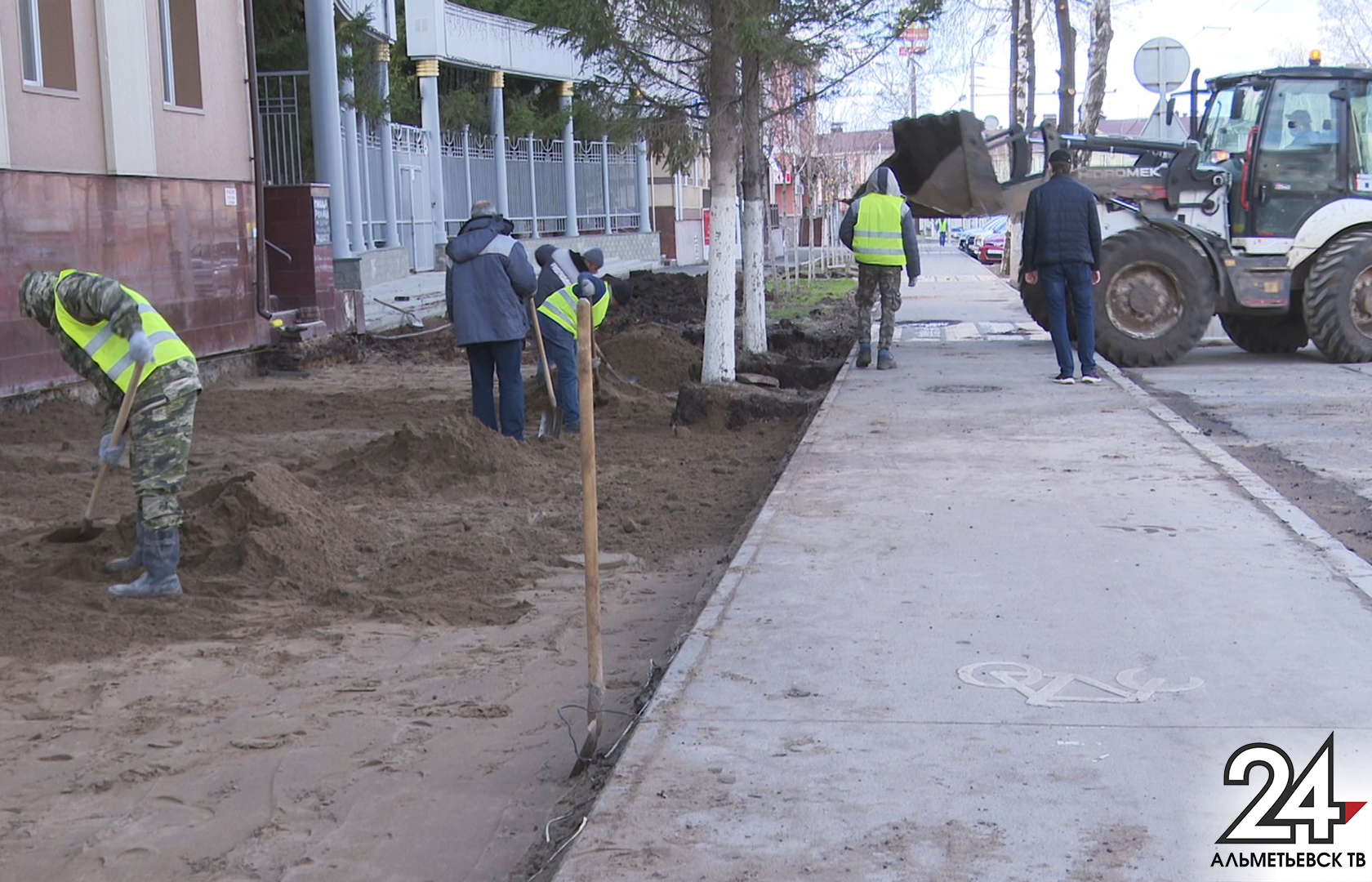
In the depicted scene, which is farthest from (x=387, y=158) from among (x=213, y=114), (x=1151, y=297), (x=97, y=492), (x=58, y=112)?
(x=97, y=492)

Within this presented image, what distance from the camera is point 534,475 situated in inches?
345

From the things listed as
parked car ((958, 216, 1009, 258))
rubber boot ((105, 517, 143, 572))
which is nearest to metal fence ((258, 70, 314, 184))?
rubber boot ((105, 517, 143, 572))

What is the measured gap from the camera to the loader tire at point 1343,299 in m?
13.3

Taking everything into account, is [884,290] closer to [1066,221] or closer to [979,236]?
[1066,221]

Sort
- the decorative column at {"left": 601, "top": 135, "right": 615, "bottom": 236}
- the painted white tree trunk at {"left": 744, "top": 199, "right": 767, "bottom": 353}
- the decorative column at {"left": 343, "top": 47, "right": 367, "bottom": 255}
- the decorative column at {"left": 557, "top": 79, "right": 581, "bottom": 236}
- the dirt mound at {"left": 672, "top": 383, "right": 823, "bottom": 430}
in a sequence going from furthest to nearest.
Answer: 1. the decorative column at {"left": 601, "top": 135, "right": 615, "bottom": 236}
2. the decorative column at {"left": 557, "top": 79, "right": 581, "bottom": 236}
3. the decorative column at {"left": 343, "top": 47, "right": 367, "bottom": 255}
4. the painted white tree trunk at {"left": 744, "top": 199, "right": 767, "bottom": 353}
5. the dirt mound at {"left": 672, "top": 383, "right": 823, "bottom": 430}

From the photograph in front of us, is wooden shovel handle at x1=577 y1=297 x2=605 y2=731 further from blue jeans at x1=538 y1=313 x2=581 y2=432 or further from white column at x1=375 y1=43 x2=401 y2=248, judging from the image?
white column at x1=375 y1=43 x2=401 y2=248

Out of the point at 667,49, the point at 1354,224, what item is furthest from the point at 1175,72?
the point at 667,49

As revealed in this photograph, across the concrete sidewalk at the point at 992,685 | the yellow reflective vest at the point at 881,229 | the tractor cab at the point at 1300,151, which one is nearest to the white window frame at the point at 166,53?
the yellow reflective vest at the point at 881,229

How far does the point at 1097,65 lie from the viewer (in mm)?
22281

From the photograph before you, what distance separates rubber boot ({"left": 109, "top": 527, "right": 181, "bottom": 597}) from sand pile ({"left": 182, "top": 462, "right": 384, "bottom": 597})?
25 cm

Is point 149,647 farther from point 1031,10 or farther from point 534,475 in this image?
point 1031,10

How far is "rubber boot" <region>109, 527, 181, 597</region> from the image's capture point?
20.0 ft

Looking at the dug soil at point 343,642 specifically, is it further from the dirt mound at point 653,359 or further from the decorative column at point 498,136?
the decorative column at point 498,136

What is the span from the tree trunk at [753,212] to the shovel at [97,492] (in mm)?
6709
